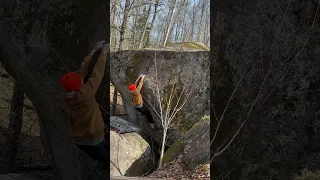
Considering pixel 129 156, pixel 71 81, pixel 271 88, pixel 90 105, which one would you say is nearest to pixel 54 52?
pixel 71 81

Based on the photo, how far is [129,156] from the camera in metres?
8.48

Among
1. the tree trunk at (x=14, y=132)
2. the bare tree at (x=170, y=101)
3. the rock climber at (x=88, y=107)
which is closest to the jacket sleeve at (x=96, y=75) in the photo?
the rock climber at (x=88, y=107)

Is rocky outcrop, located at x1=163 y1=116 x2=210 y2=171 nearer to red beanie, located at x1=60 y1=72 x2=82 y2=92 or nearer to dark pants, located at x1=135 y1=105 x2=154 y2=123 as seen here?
dark pants, located at x1=135 y1=105 x2=154 y2=123

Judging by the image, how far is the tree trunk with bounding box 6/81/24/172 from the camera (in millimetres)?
3705

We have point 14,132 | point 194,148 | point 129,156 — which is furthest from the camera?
point 129,156

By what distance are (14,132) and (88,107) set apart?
59.7 inches

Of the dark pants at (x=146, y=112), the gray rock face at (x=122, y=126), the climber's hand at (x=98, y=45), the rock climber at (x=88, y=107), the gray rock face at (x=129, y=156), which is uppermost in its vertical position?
the climber's hand at (x=98, y=45)

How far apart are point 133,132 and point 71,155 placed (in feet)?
22.0

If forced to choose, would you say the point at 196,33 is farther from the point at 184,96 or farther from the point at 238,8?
the point at 238,8

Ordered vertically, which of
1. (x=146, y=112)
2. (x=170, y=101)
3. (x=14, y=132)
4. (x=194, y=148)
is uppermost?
(x=14, y=132)

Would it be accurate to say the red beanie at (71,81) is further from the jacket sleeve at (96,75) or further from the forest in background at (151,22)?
the forest in background at (151,22)

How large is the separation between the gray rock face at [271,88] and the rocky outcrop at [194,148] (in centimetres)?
529

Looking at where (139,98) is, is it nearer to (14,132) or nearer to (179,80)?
(179,80)

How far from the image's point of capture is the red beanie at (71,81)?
9.22 ft
